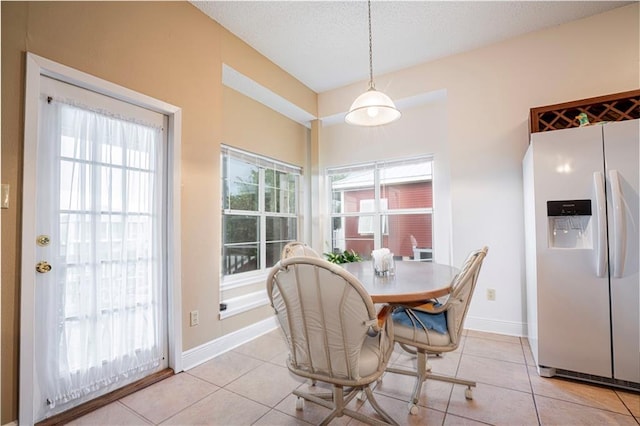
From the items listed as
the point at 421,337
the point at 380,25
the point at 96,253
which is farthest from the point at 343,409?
the point at 380,25

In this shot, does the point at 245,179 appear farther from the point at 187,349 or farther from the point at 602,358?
the point at 602,358

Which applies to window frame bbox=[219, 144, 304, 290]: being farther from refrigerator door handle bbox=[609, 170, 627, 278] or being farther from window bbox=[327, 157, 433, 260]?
refrigerator door handle bbox=[609, 170, 627, 278]

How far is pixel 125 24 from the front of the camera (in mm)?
2043

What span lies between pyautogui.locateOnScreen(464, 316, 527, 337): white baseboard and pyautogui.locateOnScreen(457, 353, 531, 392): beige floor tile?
0.69 meters

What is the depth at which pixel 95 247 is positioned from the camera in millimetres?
1901

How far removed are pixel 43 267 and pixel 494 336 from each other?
12.0 ft

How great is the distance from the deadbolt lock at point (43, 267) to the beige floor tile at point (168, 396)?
0.96 metres

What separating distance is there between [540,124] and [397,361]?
7.99 feet

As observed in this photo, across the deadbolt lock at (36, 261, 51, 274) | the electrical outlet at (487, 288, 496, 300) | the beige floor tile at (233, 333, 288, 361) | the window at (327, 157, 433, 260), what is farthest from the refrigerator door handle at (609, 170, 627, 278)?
the deadbolt lock at (36, 261, 51, 274)

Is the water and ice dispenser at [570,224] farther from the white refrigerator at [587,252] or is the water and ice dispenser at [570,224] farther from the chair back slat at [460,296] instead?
the chair back slat at [460,296]

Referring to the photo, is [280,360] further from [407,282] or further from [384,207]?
[384,207]

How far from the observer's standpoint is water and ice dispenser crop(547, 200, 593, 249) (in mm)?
2078

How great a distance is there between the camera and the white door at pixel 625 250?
1.91 m

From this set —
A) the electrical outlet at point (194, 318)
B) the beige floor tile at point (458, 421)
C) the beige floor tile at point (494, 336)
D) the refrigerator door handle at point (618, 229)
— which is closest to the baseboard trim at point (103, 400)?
the electrical outlet at point (194, 318)
